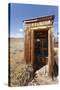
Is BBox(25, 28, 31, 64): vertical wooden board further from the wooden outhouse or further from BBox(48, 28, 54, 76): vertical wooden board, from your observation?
BBox(48, 28, 54, 76): vertical wooden board

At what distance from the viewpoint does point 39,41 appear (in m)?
1.75

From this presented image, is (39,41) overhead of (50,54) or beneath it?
overhead

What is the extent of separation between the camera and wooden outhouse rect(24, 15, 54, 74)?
5.68 feet

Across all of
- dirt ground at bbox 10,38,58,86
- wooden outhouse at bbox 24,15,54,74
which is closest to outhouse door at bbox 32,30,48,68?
wooden outhouse at bbox 24,15,54,74

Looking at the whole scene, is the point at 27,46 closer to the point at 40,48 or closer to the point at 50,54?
the point at 40,48

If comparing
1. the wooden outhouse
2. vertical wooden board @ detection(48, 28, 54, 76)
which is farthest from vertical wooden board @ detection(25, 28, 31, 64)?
vertical wooden board @ detection(48, 28, 54, 76)

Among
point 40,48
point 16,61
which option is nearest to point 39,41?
point 40,48

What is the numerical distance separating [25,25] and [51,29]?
247 millimetres

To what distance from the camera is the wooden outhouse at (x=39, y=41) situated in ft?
5.68

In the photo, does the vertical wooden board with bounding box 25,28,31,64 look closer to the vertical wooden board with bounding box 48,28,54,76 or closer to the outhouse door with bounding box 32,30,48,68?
the outhouse door with bounding box 32,30,48,68

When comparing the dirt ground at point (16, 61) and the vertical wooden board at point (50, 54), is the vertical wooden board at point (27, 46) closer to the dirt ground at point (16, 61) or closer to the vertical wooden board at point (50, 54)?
the dirt ground at point (16, 61)

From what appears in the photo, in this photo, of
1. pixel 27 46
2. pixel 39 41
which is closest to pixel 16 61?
pixel 27 46

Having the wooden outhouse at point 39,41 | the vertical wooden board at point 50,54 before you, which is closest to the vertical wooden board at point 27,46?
the wooden outhouse at point 39,41

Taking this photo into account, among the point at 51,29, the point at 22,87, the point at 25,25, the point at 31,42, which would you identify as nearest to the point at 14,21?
the point at 25,25
